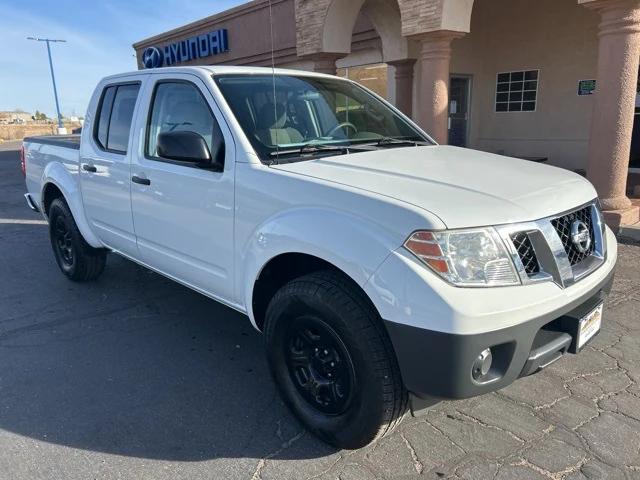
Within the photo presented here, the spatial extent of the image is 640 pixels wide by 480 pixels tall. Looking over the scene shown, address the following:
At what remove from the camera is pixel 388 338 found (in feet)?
7.63

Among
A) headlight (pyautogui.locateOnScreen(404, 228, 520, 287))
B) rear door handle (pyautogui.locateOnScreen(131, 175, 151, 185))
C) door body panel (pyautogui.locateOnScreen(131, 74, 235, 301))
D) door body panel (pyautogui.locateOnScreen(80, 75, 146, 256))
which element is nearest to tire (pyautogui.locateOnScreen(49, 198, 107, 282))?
door body panel (pyautogui.locateOnScreen(80, 75, 146, 256))

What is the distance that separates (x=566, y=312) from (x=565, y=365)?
4.40 ft

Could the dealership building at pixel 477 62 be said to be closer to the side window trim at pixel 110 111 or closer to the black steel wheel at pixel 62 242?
the side window trim at pixel 110 111

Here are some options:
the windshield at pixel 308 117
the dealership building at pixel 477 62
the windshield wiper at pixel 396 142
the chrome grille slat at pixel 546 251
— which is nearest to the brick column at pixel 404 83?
the dealership building at pixel 477 62

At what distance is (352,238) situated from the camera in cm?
235

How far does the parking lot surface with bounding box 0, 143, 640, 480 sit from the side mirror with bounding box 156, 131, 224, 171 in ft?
4.73

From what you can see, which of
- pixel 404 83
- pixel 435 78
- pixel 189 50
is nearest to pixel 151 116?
pixel 435 78

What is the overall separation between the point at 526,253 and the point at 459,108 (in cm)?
1179

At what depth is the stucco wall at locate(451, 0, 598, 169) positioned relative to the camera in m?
11.4

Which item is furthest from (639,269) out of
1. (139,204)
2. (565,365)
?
(139,204)

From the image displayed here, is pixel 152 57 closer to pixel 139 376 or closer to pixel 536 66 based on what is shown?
pixel 536 66

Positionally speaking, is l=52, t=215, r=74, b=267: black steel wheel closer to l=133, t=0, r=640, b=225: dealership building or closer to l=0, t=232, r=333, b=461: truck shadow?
l=0, t=232, r=333, b=461: truck shadow

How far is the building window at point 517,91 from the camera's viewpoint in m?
12.3

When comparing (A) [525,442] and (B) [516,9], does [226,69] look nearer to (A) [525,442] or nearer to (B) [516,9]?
(A) [525,442]
